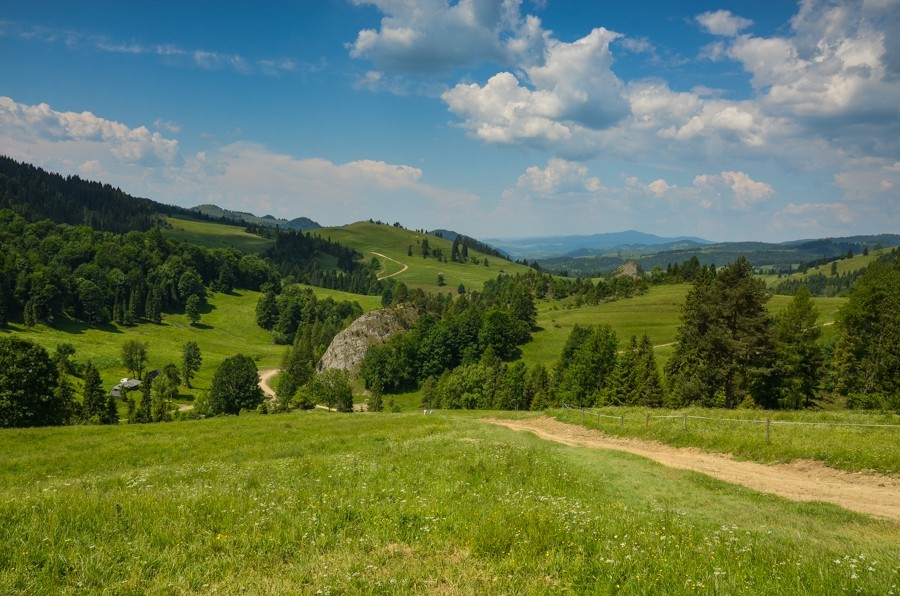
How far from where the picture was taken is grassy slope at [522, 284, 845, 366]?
434 feet

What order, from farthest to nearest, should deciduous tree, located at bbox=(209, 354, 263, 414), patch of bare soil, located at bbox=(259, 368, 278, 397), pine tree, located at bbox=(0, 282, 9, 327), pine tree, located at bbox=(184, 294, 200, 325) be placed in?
pine tree, located at bbox=(184, 294, 200, 325), pine tree, located at bbox=(0, 282, 9, 327), patch of bare soil, located at bbox=(259, 368, 278, 397), deciduous tree, located at bbox=(209, 354, 263, 414)

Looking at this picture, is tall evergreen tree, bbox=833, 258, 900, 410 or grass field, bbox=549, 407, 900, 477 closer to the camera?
grass field, bbox=549, 407, 900, 477

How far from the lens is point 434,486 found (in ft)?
46.8

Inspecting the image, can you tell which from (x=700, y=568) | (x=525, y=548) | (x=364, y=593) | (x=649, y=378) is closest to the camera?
(x=364, y=593)

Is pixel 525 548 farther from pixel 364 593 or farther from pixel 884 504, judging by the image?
pixel 884 504

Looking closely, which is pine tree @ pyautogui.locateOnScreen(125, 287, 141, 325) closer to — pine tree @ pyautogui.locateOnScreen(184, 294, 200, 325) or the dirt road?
pine tree @ pyautogui.locateOnScreen(184, 294, 200, 325)

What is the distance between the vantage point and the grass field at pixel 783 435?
22391 mm

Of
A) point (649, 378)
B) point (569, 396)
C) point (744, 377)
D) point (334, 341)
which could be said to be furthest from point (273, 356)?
point (744, 377)

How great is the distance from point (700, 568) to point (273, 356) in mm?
174686

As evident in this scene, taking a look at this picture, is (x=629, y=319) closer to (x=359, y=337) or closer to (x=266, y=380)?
(x=359, y=337)

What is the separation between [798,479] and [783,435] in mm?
5938

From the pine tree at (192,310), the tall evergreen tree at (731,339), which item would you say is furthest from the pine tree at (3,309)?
the tall evergreen tree at (731,339)

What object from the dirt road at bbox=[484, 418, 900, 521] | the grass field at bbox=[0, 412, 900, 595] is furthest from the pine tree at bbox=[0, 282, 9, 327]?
the dirt road at bbox=[484, 418, 900, 521]

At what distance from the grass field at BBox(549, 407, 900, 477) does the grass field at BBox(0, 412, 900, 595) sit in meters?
8.13
